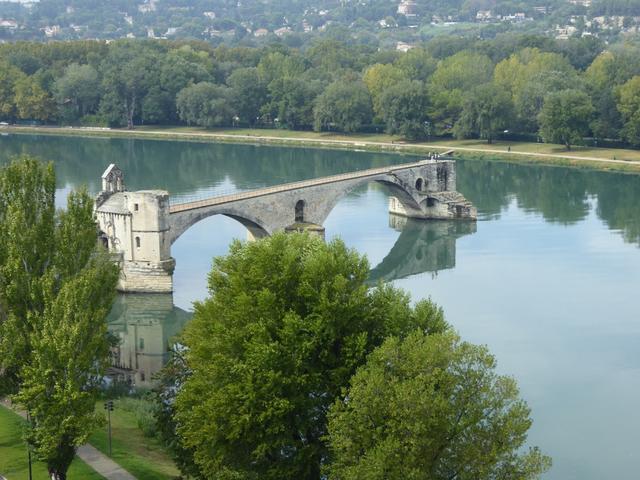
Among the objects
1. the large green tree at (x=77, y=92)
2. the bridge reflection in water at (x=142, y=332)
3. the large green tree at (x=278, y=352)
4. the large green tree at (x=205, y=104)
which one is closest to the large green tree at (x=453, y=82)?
the large green tree at (x=205, y=104)

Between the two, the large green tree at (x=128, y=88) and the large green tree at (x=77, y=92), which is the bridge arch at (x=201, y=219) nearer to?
the large green tree at (x=128, y=88)

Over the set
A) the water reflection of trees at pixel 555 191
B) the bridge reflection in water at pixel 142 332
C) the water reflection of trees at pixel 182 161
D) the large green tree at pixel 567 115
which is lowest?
the bridge reflection in water at pixel 142 332

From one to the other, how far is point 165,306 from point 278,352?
25092mm

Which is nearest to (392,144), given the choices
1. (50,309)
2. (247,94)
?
(247,94)

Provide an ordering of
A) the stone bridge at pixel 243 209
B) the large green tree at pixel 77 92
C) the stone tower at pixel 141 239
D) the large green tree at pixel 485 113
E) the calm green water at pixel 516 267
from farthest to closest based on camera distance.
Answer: the large green tree at pixel 77 92, the large green tree at pixel 485 113, the stone bridge at pixel 243 209, the stone tower at pixel 141 239, the calm green water at pixel 516 267

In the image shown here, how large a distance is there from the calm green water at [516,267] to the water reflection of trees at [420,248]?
0.13 meters

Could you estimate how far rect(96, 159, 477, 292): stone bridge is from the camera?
173 feet

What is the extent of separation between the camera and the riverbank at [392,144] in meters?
97.6

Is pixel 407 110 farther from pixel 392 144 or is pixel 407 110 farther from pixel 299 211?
pixel 299 211

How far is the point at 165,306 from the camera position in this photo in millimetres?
51156

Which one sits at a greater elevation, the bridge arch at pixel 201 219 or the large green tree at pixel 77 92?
the large green tree at pixel 77 92

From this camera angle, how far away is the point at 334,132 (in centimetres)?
11894

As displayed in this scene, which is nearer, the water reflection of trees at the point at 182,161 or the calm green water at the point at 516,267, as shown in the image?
the calm green water at the point at 516,267

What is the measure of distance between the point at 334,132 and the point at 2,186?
8955cm
